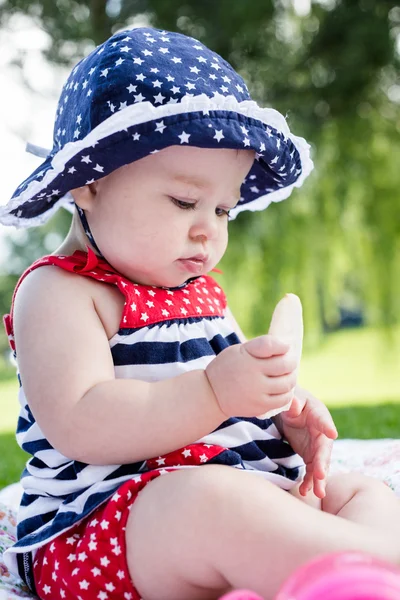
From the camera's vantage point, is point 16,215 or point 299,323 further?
point 16,215

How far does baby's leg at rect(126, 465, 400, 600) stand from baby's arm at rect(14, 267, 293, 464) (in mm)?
60

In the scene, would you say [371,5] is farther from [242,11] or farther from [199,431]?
[199,431]

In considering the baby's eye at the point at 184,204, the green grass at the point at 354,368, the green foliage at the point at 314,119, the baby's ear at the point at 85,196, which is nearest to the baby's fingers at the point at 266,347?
the baby's eye at the point at 184,204

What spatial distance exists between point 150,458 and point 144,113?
1.46 feet

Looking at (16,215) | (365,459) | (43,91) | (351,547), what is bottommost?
(365,459)

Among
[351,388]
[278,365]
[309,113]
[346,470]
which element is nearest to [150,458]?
[278,365]

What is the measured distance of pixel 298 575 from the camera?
24.4 inches

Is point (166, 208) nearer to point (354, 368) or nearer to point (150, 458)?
point (150, 458)

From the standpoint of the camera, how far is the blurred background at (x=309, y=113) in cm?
391

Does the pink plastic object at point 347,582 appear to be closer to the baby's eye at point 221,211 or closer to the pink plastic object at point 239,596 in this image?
the pink plastic object at point 239,596

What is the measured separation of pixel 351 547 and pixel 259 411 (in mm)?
186

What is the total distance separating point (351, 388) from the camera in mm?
6172

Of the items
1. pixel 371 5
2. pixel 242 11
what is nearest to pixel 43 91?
pixel 242 11

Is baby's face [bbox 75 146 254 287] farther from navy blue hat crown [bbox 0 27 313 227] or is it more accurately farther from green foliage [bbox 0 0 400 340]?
green foliage [bbox 0 0 400 340]
